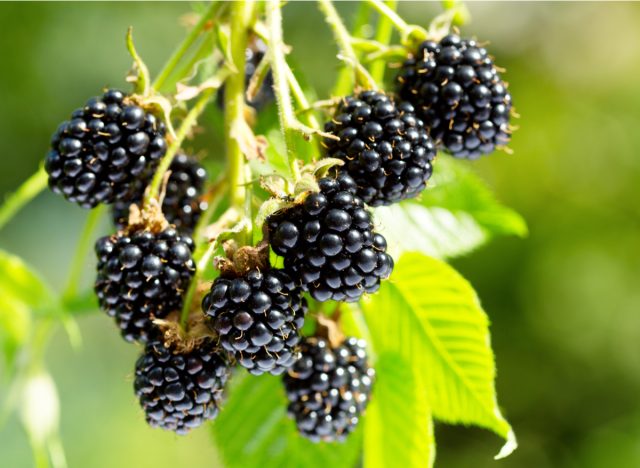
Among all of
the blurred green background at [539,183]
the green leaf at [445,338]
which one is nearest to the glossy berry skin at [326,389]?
the green leaf at [445,338]

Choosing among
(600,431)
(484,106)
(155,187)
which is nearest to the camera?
(155,187)

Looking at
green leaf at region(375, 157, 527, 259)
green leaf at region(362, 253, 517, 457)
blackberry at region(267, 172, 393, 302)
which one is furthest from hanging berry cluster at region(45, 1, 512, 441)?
green leaf at region(375, 157, 527, 259)

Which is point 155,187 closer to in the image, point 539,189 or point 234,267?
point 234,267

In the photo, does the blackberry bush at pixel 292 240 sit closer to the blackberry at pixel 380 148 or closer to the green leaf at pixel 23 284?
the blackberry at pixel 380 148

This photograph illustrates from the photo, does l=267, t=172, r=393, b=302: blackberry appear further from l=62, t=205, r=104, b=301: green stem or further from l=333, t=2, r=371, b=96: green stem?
l=62, t=205, r=104, b=301: green stem

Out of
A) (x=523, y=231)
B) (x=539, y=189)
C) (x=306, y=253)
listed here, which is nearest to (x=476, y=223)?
(x=523, y=231)

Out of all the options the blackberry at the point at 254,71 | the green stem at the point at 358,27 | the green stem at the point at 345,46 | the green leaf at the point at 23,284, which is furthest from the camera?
the green leaf at the point at 23,284
